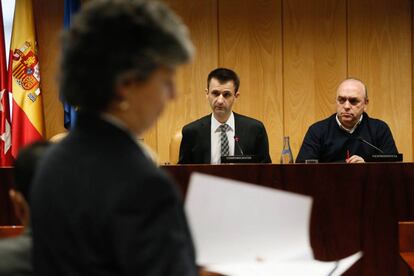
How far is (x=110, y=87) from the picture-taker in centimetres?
88

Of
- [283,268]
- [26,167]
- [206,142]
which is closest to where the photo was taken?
[26,167]

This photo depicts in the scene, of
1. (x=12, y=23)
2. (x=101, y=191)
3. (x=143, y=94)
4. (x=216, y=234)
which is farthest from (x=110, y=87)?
(x=12, y=23)

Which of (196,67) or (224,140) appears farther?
(196,67)

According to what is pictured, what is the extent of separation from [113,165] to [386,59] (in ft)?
15.6

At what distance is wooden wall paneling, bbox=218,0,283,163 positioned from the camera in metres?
5.17

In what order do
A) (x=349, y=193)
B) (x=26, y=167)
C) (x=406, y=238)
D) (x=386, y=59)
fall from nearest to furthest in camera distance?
(x=26, y=167) < (x=406, y=238) < (x=349, y=193) < (x=386, y=59)

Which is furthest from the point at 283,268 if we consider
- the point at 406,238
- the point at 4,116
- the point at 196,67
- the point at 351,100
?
the point at 196,67

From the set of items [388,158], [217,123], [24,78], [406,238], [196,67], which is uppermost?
[196,67]

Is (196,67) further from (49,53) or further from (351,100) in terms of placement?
(351,100)

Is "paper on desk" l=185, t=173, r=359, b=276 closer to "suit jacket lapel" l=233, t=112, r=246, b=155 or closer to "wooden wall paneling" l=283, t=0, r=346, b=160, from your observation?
"suit jacket lapel" l=233, t=112, r=246, b=155

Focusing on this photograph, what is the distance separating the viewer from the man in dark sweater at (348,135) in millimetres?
3867

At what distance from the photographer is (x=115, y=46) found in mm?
865

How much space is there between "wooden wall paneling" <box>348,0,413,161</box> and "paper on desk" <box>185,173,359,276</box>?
4.00 meters

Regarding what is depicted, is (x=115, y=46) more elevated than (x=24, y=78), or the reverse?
(x=24, y=78)
